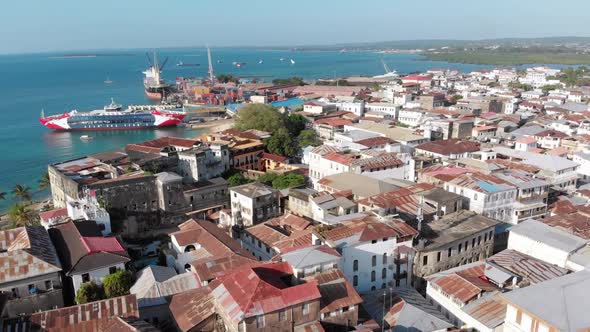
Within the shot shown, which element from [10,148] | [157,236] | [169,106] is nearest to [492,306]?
[157,236]

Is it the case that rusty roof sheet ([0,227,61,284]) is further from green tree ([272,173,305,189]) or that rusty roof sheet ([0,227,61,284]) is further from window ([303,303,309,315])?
green tree ([272,173,305,189])

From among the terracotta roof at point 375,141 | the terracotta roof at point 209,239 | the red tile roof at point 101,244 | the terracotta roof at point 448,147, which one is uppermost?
the terracotta roof at point 375,141

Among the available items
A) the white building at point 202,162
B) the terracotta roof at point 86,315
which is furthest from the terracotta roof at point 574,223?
the white building at point 202,162

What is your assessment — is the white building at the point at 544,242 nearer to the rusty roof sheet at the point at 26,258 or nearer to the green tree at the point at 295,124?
the rusty roof sheet at the point at 26,258

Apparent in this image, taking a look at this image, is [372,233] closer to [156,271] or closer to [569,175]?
[156,271]

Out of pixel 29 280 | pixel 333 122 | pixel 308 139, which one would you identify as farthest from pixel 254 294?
pixel 333 122

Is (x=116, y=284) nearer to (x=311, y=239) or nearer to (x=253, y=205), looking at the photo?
(x=311, y=239)

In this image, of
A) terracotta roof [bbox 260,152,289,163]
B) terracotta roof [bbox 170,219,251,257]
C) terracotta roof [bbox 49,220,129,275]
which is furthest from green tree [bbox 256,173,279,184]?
terracotta roof [bbox 49,220,129,275]
